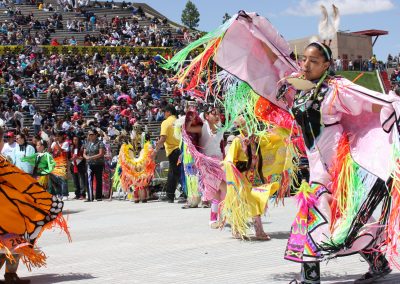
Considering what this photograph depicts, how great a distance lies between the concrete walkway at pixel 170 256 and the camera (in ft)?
18.9

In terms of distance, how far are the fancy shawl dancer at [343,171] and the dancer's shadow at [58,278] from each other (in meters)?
1.95

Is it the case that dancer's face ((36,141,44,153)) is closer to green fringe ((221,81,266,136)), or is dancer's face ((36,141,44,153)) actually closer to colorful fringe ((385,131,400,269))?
green fringe ((221,81,266,136))

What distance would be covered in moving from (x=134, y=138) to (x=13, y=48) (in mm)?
21791

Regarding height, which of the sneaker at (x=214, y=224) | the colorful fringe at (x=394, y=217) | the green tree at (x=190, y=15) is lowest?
the sneaker at (x=214, y=224)

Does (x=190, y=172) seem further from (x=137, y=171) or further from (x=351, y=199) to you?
(x=351, y=199)

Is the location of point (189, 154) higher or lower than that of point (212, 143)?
lower

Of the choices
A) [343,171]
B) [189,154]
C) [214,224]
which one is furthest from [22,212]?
[189,154]

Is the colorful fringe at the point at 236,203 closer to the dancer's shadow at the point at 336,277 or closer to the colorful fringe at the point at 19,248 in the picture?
the dancer's shadow at the point at 336,277

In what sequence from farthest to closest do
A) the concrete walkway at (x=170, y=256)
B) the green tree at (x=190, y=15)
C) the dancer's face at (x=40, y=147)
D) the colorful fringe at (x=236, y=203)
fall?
the green tree at (x=190, y=15)
the dancer's face at (x=40, y=147)
the colorful fringe at (x=236, y=203)
the concrete walkway at (x=170, y=256)

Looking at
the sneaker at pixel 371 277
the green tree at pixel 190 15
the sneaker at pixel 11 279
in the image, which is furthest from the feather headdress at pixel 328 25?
the green tree at pixel 190 15

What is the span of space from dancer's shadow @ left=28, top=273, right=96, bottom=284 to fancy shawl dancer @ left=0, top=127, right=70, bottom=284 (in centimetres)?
22

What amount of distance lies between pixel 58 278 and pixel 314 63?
2.83 metres

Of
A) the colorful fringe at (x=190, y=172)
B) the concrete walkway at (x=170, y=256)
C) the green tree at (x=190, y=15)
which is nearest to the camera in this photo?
the concrete walkway at (x=170, y=256)

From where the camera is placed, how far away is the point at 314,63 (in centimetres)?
514
